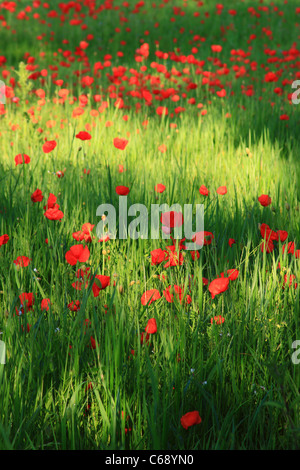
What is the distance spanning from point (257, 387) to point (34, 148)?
7.76 ft

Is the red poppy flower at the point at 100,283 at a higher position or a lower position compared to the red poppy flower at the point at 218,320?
higher

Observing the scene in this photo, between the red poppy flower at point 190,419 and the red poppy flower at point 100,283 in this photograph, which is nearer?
the red poppy flower at point 190,419

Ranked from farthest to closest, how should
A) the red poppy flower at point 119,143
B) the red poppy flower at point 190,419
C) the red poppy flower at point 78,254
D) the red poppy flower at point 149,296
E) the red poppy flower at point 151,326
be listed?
the red poppy flower at point 119,143, the red poppy flower at point 78,254, the red poppy flower at point 149,296, the red poppy flower at point 151,326, the red poppy flower at point 190,419

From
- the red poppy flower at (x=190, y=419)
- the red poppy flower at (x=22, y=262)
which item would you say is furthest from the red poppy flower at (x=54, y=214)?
the red poppy flower at (x=190, y=419)

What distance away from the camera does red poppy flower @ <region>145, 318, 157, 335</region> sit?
141 centimetres

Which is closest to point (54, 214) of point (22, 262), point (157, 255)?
point (22, 262)

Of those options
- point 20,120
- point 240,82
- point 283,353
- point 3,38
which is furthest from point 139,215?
point 3,38

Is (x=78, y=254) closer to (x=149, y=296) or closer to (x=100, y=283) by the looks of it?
(x=100, y=283)

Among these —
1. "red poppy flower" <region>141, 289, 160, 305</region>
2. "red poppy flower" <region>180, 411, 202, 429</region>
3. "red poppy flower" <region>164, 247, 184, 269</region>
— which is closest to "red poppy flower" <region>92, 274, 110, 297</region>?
"red poppy flower" <region>141, 289, 160, 305</region>

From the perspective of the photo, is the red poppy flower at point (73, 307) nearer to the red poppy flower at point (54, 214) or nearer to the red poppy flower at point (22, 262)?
the red poppy flower at point (22, 262)

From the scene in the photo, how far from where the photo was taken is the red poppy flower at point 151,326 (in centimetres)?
141

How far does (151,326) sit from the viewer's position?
142 centimetres
